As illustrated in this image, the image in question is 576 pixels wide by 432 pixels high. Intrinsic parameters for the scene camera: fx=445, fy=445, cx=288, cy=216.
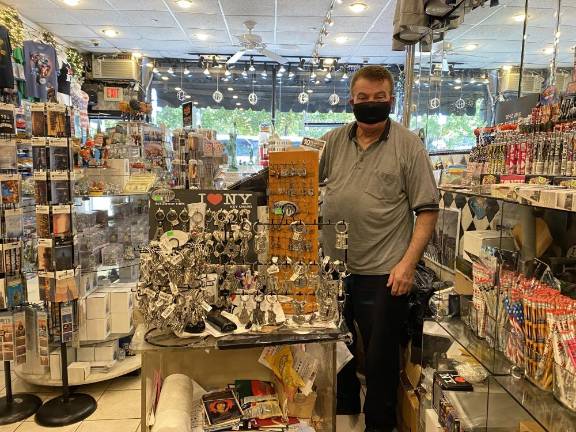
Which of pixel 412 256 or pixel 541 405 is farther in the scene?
pixel 412 256

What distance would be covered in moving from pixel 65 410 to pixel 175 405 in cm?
156

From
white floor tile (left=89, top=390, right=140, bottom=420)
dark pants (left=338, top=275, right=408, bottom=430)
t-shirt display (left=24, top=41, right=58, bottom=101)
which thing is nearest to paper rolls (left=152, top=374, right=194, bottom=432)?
dark pants (left=338, top=275, right=408, bottom=430)

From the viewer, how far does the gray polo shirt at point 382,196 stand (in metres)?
1.95

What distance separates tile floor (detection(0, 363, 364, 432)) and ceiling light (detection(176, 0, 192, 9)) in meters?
4.47

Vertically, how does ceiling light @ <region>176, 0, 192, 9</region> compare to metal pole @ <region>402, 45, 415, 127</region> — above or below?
above

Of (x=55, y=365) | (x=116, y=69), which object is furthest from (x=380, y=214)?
(x=116, y=69)

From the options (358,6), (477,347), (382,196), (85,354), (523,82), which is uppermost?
(358,6)

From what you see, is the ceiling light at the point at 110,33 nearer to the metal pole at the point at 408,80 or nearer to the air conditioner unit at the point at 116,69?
the air conditioner unit at the point at 116,69

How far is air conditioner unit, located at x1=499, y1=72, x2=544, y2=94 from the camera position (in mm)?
2224

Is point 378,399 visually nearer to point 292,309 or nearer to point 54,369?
point 292,309

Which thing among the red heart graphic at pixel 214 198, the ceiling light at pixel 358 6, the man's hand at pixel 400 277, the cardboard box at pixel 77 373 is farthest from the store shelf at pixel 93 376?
the ceiling light at pixel 358 6

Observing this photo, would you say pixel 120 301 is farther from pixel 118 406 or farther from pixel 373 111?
pixel 373 111

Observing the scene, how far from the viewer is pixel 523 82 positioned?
95.6 inches

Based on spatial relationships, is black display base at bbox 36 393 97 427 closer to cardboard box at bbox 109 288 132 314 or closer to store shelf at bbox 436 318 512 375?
cardboard box at bbox 109 288 132 314
